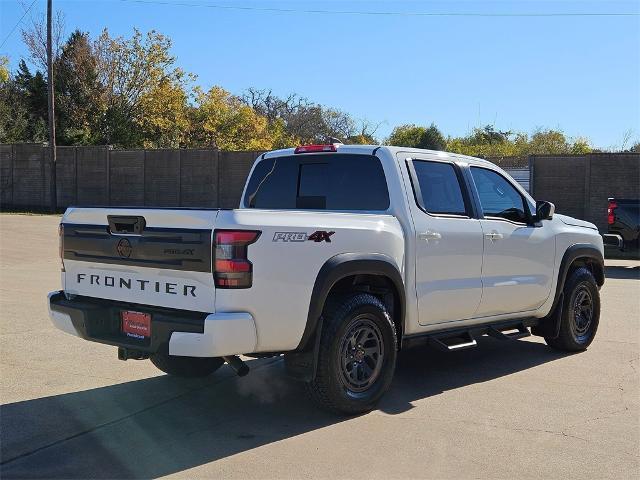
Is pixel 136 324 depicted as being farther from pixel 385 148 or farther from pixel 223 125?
pixel 223 125

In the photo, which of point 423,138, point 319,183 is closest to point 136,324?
point 319,183

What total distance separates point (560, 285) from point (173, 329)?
14.4 ft

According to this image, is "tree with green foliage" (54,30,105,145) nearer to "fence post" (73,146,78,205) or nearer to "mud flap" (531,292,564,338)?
"fence post" (73,146,78,205)

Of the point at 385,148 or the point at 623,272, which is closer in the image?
the point at 385,148

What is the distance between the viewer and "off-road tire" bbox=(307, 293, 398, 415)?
4.91 m

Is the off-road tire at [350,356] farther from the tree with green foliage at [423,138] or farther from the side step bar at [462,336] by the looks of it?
the tree with green foliage at [423,138]

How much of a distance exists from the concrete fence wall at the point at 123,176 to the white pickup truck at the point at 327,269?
2217 cm

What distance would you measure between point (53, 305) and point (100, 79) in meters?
39.8

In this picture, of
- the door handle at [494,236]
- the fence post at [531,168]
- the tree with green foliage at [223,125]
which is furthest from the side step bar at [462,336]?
the tree with green foliage at [223,125]

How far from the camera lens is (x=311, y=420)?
5133mm

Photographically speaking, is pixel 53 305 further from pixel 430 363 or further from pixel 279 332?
pixel 430 363

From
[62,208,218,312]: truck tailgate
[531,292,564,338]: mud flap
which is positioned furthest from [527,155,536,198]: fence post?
[62,208,218,312]: truck tailgate

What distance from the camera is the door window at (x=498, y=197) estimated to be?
647 centimetres

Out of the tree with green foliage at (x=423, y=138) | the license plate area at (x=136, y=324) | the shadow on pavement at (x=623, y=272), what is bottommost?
the shadow on pavement at (x=623, y=272)
